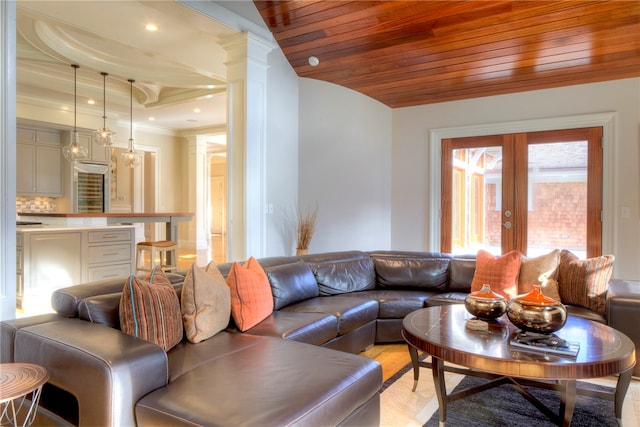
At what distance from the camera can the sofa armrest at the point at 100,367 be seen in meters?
1.42

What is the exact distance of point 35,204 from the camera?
7297mm

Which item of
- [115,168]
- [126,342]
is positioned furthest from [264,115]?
[115,168]

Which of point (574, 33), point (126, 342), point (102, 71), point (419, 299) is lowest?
point (419, 299)

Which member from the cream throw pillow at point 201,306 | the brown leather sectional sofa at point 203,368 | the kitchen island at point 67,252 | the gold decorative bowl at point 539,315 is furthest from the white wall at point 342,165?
the gold decorative bowl at point 539,315

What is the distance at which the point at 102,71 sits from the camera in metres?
5.71

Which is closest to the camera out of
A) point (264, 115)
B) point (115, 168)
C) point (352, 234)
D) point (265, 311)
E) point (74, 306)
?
point (74, 306)

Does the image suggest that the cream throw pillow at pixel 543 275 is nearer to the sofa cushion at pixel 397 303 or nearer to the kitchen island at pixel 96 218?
the sofa cushion at pixel 397 303

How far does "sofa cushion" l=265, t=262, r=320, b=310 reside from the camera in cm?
298

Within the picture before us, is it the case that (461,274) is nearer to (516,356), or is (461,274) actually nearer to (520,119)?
(516,356)

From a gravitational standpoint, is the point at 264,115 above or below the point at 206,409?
above

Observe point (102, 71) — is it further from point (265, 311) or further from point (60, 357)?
point (60, 357)

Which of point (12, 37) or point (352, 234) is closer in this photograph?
point (12, 37)

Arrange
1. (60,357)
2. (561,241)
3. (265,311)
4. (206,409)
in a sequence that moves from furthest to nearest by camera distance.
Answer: (561,241) → (265,311) → (60,357) → (206,409)

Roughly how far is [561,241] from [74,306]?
4.85 m
